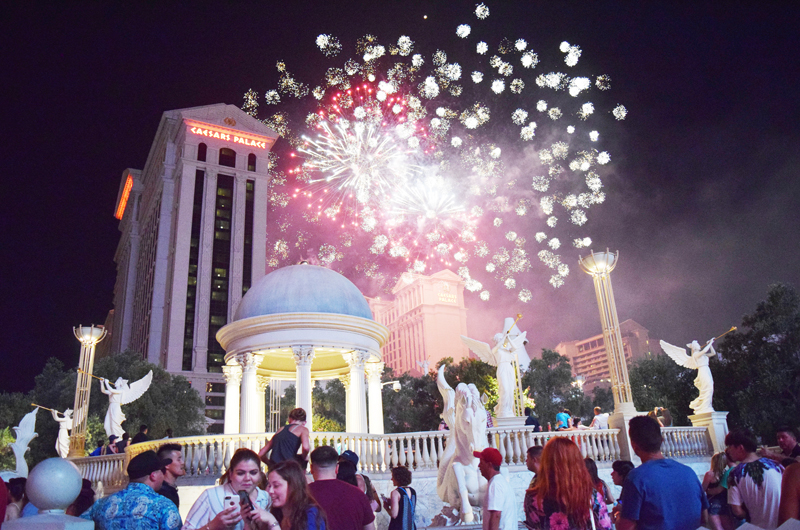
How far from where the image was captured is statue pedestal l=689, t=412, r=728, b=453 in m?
18.6

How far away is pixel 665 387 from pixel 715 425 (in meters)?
24.7

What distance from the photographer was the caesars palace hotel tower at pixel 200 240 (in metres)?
74.9

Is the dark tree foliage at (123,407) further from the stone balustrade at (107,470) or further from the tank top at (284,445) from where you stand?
the tank top at (284,445)

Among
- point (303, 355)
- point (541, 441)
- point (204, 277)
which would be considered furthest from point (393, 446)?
point (204, 277)

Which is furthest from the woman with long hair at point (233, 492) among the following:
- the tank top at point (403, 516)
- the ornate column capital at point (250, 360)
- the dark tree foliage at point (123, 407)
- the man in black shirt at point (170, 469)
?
the dark tree foliage at point (123, 407)

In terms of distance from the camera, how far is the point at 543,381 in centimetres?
5716

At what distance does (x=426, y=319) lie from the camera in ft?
328

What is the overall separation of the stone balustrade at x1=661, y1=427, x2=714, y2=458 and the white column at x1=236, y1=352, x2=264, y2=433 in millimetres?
13620

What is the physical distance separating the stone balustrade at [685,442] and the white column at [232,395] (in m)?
15.2

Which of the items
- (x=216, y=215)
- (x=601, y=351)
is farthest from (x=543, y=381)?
(x=601, y=351)

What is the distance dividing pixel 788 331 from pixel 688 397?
8.18 meters

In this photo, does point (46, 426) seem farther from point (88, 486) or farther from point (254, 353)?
point (88, 486)

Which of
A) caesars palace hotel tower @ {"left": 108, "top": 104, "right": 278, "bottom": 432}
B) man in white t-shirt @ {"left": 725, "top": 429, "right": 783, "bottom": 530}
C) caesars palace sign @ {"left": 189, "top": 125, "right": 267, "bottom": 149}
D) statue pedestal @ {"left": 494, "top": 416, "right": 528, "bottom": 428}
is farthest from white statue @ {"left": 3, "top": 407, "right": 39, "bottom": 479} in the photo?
caesars palace sign @ {"left": 189, "top": 125, "right": 267, "bottom": 149}

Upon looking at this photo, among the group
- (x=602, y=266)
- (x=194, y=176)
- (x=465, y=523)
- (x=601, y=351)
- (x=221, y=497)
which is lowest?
(x=465, y=523)
